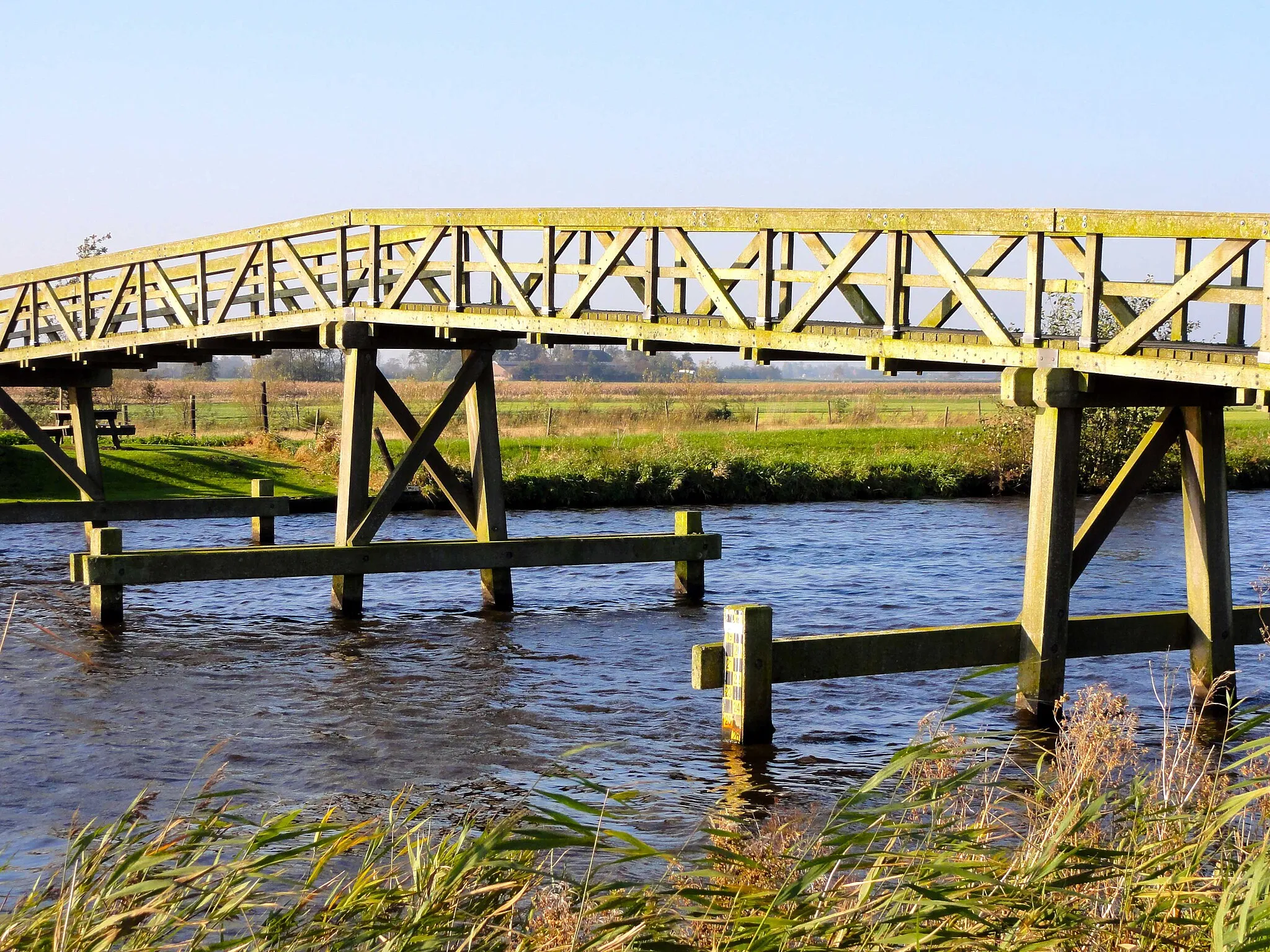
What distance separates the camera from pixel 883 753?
1147cm

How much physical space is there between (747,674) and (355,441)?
7.80 metres

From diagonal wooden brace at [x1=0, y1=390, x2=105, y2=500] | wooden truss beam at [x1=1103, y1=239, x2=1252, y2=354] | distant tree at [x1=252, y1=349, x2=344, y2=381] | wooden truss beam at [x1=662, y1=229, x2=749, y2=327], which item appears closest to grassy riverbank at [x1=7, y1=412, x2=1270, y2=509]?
diagonal wooden brace at [x1=0, y1=390, x2=105, y2=500]

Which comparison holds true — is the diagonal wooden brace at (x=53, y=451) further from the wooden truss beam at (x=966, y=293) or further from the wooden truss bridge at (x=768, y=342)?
the wooden truss beam at (x=966, y=293)

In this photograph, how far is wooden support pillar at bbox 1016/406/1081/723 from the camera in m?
11.1

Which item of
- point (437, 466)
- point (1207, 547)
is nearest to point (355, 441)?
point (437, 466)

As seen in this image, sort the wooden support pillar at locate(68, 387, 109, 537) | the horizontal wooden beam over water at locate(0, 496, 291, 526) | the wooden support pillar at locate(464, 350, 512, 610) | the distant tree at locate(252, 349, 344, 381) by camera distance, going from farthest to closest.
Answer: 1. the distant tree at locate(252, 349, 344, 381)
2. the wooden support pillar at locate(68, 387, 109, 537)
3. the horizontal wooden beam over water at locate(0, 496, 291, 526)
4. the wooden support pillar at locate(464, 350, 512, 610)

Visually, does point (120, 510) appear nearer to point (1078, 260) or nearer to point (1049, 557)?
point (1049, 557)

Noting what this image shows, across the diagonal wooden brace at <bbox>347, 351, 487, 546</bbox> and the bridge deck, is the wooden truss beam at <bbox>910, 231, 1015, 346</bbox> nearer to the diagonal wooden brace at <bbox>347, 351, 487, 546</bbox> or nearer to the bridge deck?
the bridge deck

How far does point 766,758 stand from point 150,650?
308 inches

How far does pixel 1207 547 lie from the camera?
1190 cm

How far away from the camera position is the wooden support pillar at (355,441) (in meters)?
17.0

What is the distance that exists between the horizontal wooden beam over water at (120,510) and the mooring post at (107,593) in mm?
5614

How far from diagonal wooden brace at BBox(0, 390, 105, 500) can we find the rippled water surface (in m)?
1.24

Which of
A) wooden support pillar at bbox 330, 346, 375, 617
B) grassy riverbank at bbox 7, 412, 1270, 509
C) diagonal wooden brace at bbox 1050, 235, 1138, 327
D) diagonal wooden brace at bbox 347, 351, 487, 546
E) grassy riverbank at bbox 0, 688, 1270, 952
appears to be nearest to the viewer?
A: grassy riverbank at bbox 0, 688, 1270, 952
